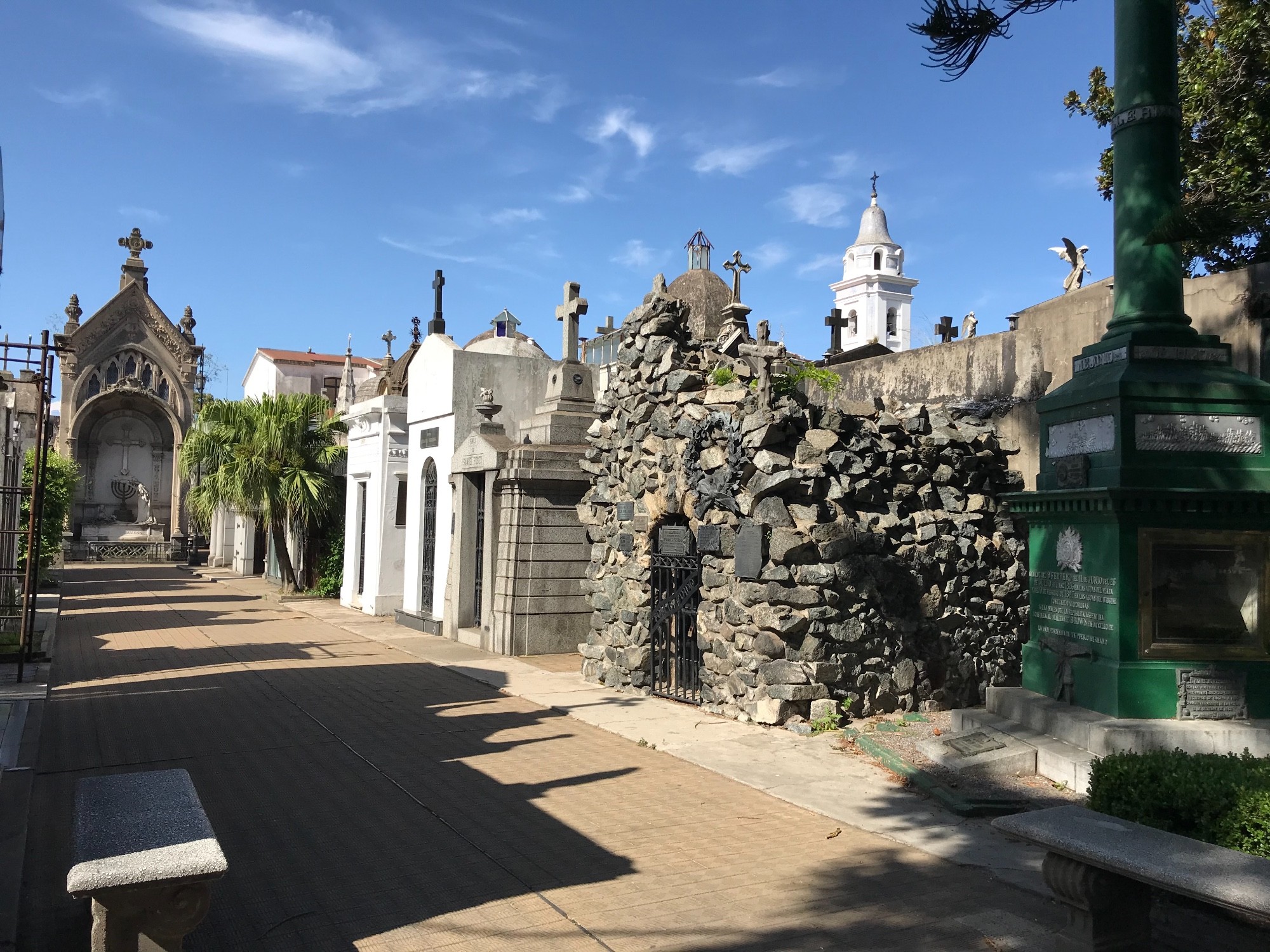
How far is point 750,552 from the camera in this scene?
31.6 ft

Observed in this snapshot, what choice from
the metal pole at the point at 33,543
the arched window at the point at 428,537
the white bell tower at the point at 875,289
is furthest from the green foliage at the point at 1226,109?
the white bell tower at the point at 875,289

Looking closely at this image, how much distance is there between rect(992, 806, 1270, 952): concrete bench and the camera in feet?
12.4

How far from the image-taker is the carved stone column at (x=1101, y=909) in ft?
13.8

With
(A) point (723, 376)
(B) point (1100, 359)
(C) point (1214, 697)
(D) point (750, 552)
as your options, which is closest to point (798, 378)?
(A) point (723, 376)

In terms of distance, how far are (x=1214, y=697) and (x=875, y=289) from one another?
67.0 m

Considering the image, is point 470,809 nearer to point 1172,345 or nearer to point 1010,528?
point 1172,345

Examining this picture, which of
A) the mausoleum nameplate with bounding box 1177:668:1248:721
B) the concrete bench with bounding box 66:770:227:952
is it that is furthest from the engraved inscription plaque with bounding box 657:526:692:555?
the concrete bench with bounding box 66:770:227:952

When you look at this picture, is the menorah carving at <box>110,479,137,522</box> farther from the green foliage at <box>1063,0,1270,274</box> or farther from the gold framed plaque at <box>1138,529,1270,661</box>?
the gold framed plaque at <box>1138,529,1270,661</box>

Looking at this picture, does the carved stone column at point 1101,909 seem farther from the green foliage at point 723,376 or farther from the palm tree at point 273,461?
the palm tree at point 273,461

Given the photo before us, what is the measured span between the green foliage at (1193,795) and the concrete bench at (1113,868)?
0.45m

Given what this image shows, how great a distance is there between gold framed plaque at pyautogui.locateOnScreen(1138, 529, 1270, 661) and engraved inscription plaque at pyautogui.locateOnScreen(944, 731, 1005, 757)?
1290 mm

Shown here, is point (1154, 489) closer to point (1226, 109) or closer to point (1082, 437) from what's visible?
point (1082, 437)

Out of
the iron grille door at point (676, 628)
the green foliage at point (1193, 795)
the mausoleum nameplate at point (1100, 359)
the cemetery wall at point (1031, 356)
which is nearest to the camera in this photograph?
the green foliage at point (1193, 795)

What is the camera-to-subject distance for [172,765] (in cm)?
775
